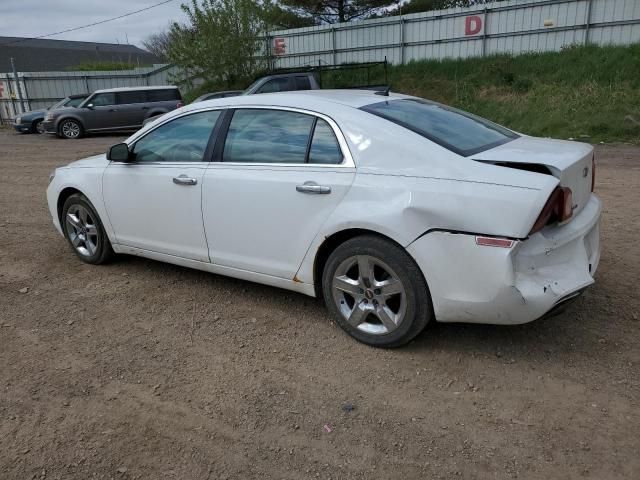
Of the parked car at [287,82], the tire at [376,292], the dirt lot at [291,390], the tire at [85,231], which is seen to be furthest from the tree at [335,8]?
the tire at [376,292]

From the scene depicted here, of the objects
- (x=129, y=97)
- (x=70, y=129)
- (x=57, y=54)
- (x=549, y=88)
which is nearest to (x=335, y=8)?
(x=129, y=97)

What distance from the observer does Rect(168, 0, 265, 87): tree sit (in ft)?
78.9

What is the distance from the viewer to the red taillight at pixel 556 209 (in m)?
2.89

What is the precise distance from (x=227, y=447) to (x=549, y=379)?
5.85 ft

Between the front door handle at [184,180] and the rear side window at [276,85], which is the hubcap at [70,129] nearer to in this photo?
the rear side window at [276,85]

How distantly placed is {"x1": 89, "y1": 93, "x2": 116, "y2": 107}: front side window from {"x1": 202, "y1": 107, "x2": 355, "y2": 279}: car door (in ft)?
58.2

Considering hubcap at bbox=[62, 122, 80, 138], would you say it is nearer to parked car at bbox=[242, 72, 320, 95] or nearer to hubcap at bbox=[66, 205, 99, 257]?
parked car at bbox=[242, 72, 320, 95]

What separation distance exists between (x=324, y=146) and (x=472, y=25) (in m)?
18.6

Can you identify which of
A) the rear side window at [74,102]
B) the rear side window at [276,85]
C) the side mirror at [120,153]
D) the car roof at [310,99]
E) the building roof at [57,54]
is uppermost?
the building roof at [57,54]

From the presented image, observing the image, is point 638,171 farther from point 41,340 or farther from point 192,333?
point 41,340

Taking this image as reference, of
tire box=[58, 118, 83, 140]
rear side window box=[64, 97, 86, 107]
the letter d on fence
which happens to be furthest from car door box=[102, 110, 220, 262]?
rear side window box=[64, 97, 86, 107]

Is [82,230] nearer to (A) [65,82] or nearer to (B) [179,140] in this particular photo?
(B) [179,140]

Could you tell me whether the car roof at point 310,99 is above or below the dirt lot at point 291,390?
above

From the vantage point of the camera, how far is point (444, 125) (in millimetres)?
3715
